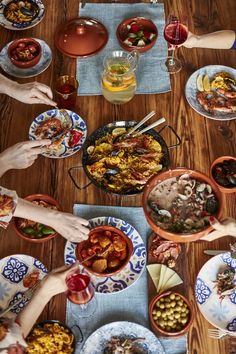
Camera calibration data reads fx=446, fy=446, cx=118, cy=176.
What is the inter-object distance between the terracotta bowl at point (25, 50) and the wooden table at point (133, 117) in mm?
79

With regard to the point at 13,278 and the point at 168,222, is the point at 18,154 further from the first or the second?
the point at 168,222

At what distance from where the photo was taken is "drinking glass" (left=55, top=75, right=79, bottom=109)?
201 centimetres

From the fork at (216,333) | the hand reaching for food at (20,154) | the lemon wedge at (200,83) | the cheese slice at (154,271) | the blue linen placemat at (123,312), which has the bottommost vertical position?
the fork at (216,333)

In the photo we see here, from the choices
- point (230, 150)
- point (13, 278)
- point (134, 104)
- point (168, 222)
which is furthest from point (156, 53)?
point (13, 278)

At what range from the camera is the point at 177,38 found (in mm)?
2098

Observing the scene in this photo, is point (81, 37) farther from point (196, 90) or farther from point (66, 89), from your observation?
point (196, 90)

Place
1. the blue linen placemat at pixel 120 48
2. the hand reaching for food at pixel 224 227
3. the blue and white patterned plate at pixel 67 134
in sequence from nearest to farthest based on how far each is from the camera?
the hand reaching for food at pixel 224 227
the blue and white patterned plate at pixel 67 134
the blue linen placemat at pixel 120 48

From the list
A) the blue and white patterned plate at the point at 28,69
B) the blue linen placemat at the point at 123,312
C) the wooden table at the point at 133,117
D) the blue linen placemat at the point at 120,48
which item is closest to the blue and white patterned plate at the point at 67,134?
the wooden table at the point at 133,117

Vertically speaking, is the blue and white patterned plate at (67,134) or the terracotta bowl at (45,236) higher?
the blue and white patterned plate at (67,134)

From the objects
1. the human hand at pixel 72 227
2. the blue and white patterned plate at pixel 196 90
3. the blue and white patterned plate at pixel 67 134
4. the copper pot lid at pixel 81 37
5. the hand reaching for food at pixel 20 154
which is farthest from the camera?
the copper pot lid at pixel 81 37

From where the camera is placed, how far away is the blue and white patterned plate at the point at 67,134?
75.2 inches

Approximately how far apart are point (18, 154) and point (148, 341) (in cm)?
86

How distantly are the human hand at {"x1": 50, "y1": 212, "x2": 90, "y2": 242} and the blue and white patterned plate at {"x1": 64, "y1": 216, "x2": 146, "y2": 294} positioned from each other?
6 cm

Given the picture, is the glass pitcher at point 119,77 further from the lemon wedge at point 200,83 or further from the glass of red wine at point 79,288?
the glass of red wine at point 79,288
